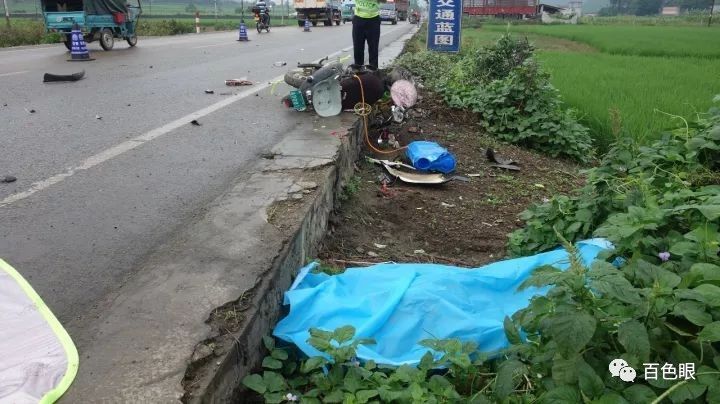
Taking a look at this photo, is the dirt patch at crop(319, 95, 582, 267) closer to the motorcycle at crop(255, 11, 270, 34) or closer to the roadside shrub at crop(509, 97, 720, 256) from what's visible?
the roadside shrub at crop(509, 97, 720, 256)

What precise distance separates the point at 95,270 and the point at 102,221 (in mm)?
555

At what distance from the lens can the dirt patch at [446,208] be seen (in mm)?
3326

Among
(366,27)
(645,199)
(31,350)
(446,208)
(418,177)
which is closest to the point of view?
(31,350)

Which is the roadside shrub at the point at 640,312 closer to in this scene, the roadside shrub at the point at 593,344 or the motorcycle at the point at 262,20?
the roadside shrub at the point at 593,344

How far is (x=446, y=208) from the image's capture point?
4.09m

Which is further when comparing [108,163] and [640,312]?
[108,163]

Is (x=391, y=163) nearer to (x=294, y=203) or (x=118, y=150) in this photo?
(x=294, y=203)

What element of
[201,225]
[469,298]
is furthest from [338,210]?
[469,298]

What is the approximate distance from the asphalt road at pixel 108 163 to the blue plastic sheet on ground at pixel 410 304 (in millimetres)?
736

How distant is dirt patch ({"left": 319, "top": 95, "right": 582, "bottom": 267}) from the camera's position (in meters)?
3.33

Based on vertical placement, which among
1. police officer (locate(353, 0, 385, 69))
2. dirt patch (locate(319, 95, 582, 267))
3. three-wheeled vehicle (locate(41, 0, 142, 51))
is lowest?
dirt patch (locate(319, 95, 582, 267))

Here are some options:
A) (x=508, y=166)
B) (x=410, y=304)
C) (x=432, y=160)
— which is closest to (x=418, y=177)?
(x=432, y=160)

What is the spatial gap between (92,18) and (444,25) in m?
7.57

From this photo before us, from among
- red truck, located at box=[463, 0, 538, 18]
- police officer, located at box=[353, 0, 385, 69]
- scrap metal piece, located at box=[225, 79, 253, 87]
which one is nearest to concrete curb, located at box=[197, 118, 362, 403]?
police officer, located at box=[353, 0, 385, 69]
